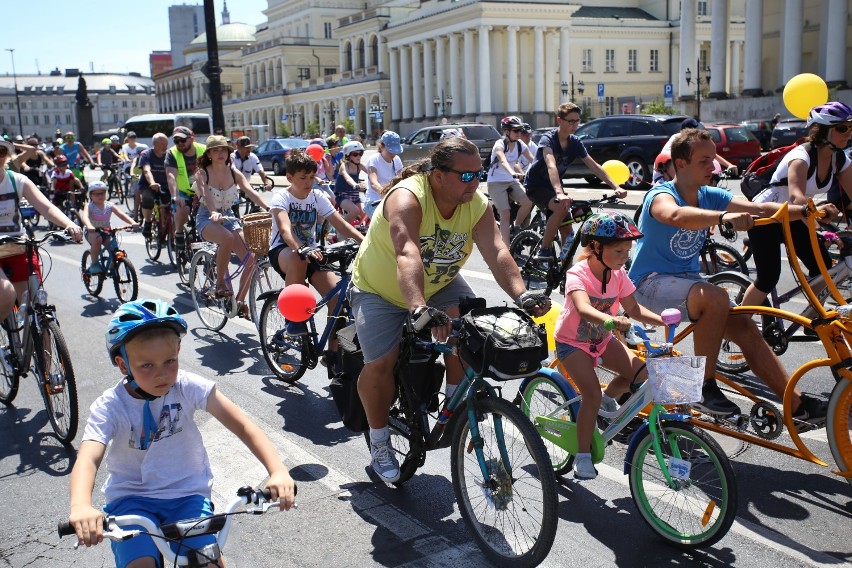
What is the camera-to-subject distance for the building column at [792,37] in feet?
173

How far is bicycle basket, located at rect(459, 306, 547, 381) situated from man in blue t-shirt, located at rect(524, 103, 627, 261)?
6.23 meters

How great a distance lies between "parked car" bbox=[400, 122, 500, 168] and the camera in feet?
97.7

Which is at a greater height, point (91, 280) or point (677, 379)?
point (677, 379)

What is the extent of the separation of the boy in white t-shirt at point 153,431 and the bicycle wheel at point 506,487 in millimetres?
1047

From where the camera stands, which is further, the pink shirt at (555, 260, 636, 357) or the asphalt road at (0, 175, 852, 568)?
the pink shirt at (555, 260, 636, 357)

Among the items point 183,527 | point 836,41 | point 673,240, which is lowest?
point 183,527

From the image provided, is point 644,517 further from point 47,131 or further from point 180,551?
point 47,131

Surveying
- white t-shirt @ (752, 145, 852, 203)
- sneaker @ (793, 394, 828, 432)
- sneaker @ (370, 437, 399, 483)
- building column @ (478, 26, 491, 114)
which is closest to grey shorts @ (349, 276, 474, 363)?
sneaker @ (370, 437, 399, 483)

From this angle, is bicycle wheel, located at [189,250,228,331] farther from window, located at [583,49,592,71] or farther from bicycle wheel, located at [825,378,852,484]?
window, located at [583,49,592,71]

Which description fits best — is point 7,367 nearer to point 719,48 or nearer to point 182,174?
point 182,174

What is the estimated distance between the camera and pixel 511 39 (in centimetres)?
7625

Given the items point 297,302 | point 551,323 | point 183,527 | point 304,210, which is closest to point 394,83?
point 304,210

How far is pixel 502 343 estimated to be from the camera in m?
3.58

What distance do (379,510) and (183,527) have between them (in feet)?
6.71
